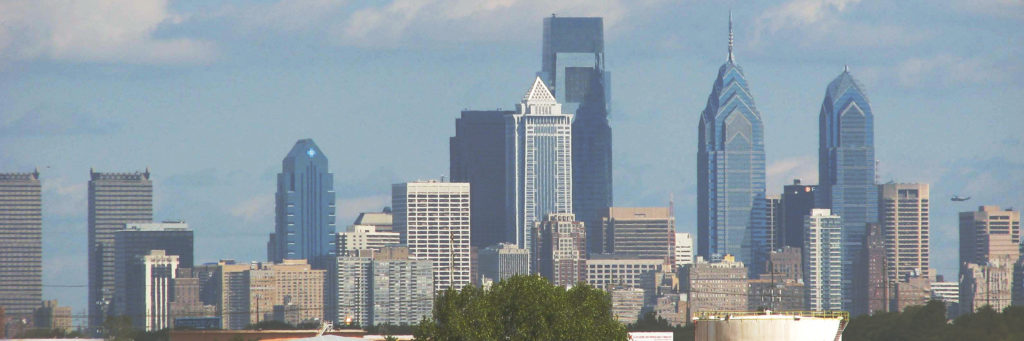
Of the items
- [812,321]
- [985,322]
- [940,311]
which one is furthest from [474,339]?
[940,311]

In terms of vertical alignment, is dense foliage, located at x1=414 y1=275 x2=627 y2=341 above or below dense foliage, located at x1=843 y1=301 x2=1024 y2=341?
above

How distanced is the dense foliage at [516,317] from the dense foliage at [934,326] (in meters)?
73.5

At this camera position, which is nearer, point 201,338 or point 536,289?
point 536,289

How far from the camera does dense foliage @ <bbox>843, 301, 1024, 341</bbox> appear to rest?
159 metres

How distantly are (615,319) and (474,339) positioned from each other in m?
8.67

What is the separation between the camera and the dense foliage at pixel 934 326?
6272 inches

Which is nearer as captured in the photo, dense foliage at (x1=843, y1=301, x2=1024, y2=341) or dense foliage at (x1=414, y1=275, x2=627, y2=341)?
A: dense foliage at (x1=414, y1=275, x2=627, y2=341)

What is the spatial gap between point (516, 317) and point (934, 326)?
97.2 meters

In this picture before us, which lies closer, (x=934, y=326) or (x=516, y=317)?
(x=516, y=317)

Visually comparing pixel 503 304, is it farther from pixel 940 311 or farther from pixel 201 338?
pixel 940 311

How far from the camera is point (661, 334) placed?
16488 centimetres

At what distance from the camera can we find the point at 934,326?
174 meters

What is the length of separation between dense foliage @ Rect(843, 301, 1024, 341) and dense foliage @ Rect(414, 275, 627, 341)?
7353 centimetres

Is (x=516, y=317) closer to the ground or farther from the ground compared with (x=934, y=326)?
farther from the ground
